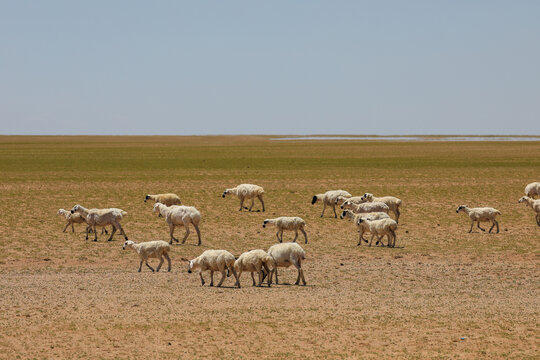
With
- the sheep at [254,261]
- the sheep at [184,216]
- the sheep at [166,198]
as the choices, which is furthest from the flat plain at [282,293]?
the sheep at [166,198]

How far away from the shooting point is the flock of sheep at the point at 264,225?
1830 centimetres

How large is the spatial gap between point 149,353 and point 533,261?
1356 cm

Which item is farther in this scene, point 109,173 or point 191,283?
point 109,173

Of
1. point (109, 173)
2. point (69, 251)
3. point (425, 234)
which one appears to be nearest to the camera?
point (69, 251)

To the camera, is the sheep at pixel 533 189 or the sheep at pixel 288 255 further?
the sheep at pixel 533 189

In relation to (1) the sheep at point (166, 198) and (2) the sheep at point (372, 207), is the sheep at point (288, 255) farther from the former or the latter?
(1) the sheep at point (166, 198)

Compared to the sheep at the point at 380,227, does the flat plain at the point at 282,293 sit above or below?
below

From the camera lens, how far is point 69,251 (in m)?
24.3

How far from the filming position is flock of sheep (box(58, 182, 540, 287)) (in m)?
18.3

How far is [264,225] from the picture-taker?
24.1m

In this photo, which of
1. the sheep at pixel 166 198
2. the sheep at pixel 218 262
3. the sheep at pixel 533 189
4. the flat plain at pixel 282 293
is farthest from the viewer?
the sheep at pixel 533 189

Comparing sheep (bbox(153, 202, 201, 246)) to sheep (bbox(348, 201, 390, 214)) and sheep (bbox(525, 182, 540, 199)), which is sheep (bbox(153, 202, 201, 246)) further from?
sheep (bbox(525, 182, 540, 199))

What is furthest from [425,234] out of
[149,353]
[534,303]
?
[149,353]

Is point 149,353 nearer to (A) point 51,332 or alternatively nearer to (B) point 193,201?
(A) point 51,332
